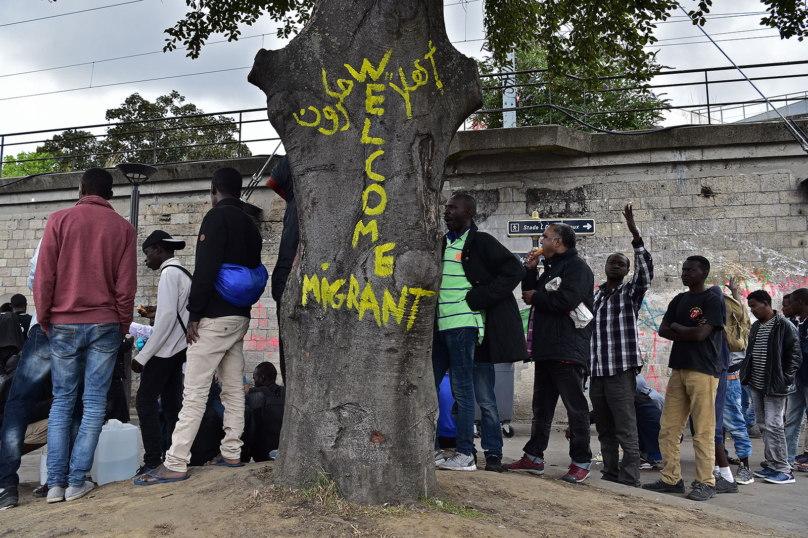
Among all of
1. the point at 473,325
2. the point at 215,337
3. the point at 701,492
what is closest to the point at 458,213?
the point at 473,325

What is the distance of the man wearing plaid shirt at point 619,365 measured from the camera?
4.58 m

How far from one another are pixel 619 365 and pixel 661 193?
5.17m

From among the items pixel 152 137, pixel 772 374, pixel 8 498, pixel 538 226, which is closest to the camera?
pixel 8 498

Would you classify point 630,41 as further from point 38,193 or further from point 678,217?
point 38,193

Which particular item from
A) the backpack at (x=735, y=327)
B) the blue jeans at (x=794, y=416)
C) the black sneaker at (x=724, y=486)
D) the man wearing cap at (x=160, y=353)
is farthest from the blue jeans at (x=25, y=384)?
the blue jeans at (x=794, y=416)

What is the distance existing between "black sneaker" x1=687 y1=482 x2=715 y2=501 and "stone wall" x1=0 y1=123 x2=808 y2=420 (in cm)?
444

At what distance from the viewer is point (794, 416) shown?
5.89m

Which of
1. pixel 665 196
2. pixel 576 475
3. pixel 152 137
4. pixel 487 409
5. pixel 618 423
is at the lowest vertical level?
pixel 576 475

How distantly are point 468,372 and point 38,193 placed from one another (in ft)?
35.5

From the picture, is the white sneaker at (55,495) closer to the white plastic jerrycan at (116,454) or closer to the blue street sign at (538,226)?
the white plastic jerrycan at (116,454)

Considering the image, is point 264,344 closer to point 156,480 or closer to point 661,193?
point 156,480

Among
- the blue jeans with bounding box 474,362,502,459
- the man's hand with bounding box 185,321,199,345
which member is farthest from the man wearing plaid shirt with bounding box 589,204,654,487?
the man's hand with bounding box 185,321,199,345

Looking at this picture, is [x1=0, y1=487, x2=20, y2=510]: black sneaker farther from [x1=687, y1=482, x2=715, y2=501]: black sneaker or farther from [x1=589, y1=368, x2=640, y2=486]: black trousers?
[x1=687, y1=482, x2=715, y2=501]: black sneaker

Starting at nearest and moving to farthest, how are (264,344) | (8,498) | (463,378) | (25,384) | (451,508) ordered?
(451,508)
(8,498)
(25,384)
(463,378)
(264,344)
